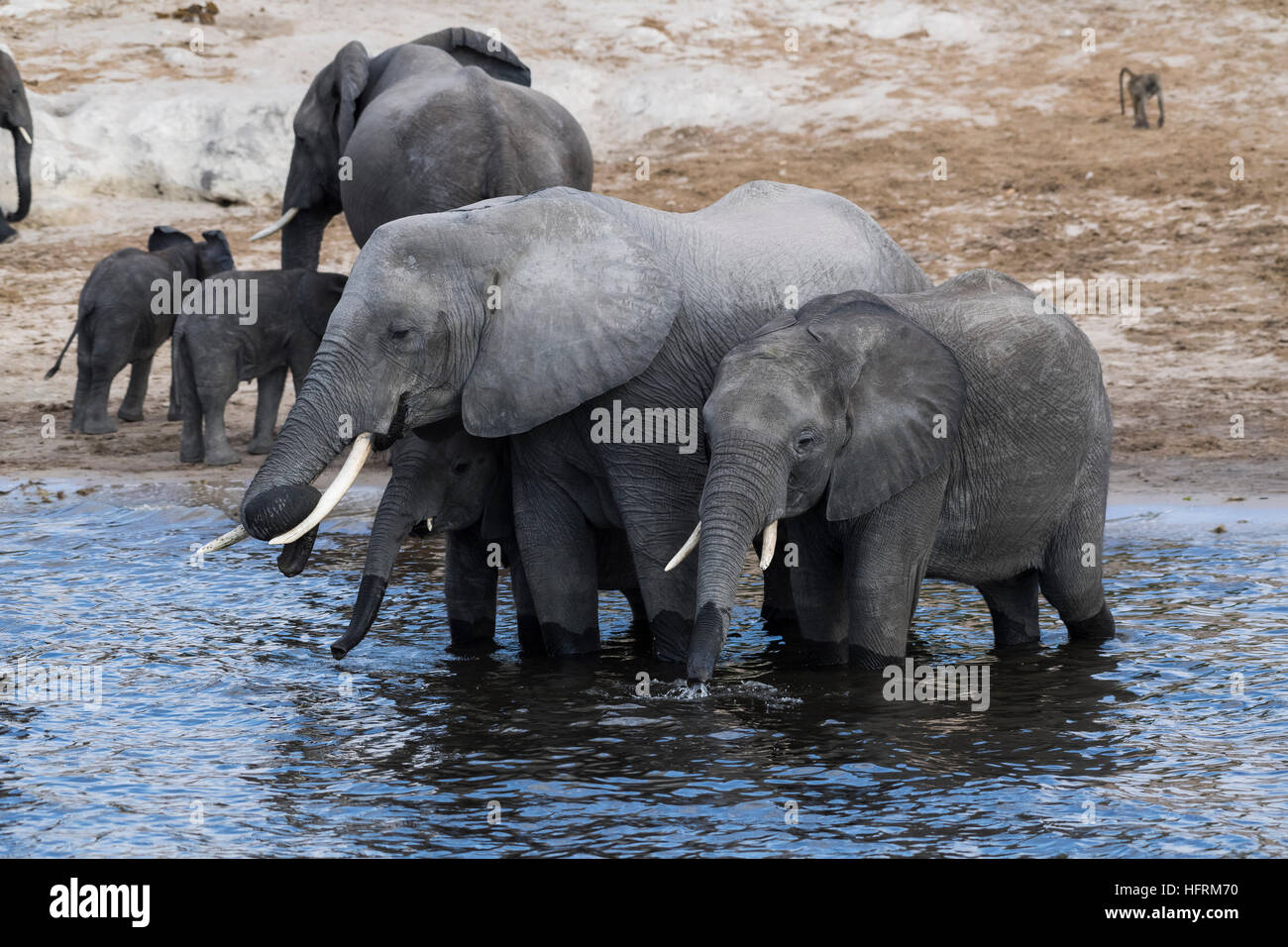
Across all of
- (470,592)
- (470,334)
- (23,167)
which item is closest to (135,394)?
(23,167)

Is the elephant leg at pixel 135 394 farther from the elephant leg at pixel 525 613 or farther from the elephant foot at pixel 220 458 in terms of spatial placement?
the elephant leg at pixel 525 613

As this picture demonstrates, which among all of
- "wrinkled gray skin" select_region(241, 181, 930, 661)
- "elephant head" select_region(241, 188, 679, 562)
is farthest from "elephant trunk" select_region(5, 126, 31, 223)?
"elephant head" select_region(241, 188, 679, 562)

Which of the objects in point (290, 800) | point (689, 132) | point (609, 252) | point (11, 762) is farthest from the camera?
point (689, 132)

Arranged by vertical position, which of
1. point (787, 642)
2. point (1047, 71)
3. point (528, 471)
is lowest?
point (787, 642)

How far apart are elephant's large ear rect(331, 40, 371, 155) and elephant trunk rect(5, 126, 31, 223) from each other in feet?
16.4

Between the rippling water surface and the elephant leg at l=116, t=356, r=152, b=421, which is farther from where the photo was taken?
the elephant leg at l=116, t=356, r=152, b=421

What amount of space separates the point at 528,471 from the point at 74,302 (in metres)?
10.2

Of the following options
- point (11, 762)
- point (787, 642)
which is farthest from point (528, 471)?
point (11, 762)

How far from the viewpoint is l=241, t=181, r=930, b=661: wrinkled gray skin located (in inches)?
272

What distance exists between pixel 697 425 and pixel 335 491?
1334 millimetres

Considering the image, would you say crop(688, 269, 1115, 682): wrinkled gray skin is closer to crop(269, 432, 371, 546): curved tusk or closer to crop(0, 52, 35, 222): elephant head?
crop(269, 432, 371, 546): curved tusk

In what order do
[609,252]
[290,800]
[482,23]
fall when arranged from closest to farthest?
[290,800], [609,252], [482,23]

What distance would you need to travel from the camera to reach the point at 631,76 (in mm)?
23547
